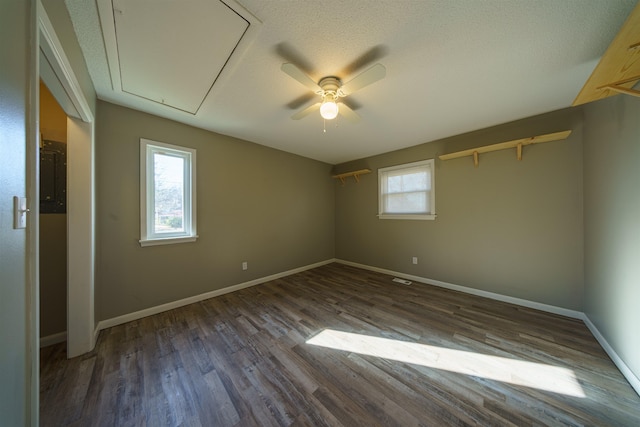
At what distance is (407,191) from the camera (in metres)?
3.75

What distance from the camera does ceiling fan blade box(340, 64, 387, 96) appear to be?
1474 mm

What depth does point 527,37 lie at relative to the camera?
4.71 feet

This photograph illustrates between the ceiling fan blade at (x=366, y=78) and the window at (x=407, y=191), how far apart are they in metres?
2.31

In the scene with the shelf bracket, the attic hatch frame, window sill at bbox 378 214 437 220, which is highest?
the attic hatch frame

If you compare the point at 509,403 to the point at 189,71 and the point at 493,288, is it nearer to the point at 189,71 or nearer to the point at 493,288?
the point at 493,288

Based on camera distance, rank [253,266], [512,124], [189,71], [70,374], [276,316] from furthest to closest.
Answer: [253,266] → [512,124] → [276,316] → [189,71] → [70,374]

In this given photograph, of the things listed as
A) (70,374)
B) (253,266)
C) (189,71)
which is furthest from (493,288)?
(70,374)

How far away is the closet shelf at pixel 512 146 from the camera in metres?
2.34

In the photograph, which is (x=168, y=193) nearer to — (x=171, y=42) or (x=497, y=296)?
(x=171, y=42)

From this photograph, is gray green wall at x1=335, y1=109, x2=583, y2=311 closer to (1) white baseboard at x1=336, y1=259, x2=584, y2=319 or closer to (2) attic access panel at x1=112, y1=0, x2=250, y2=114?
(1) white baseboard at x1=336, y1=259, x2=584, y2=319

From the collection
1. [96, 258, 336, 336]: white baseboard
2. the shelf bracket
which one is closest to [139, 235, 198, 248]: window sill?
[96, 258, 336, 336]: white baseboard

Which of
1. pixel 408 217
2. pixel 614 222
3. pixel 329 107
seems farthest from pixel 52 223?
pixel 614 222

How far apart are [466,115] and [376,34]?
5.92 ft

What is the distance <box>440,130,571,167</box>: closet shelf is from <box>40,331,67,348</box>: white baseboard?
491 cm
